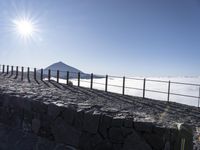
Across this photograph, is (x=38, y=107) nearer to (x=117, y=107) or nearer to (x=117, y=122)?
(x=117, y=122)

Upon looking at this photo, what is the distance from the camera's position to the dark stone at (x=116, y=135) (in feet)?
12.3

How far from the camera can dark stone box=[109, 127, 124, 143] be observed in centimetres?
374

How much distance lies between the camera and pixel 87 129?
4086mm

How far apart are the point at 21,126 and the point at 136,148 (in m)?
2.79

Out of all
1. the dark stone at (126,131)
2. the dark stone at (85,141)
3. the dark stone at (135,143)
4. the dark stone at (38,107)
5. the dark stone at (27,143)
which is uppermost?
the dark stone at (38,107)

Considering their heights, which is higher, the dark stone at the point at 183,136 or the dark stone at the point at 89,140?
the dark stone at the point at 183,136

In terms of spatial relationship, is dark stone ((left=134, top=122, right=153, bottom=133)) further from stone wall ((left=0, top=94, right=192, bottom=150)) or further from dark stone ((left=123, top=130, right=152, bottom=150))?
dark stone ((left=123, top=130, right=152, bottom=150))

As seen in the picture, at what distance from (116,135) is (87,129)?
1.83 feet

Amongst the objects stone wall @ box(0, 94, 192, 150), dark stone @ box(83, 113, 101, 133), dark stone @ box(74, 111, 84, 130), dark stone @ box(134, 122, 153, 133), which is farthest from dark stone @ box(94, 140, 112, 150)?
dark stone @ box(134, 122, 153, 133)

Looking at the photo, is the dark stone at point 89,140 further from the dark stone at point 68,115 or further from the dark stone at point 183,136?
the dark stone at point 183,136

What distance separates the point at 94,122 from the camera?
4.02 metres

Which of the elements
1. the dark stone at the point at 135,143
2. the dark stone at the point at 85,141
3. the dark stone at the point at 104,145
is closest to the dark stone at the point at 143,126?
the dark stone at the point at 135,143

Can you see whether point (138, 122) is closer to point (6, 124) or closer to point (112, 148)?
point (112, 148)

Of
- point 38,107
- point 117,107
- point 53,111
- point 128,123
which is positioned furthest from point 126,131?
point 117,107
